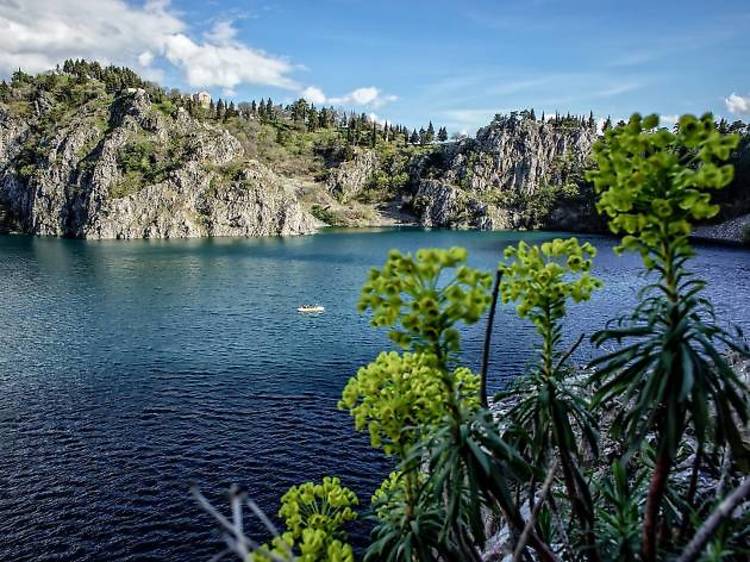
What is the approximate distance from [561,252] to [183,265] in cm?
10379

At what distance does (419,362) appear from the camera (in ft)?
22.0

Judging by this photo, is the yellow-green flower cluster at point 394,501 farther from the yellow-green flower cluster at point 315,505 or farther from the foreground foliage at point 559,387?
the yellow-green flower cluster at point 315,505

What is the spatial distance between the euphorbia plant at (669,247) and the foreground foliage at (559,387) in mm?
16

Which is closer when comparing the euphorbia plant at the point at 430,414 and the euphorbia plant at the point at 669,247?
the euphorbia plant at the point at 669,247

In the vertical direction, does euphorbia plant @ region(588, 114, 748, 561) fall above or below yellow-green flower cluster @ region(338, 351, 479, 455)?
above

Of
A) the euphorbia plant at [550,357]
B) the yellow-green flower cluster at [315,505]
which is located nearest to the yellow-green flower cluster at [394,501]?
the yellow-green flower cluster at [315,505]

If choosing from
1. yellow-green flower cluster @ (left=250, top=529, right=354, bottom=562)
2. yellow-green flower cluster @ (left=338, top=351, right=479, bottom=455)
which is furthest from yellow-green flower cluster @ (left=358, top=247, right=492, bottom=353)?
yellow-green flower cluster @ (left=250, top=529, right=354, bottom=562)

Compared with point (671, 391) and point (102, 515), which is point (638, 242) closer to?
point (671, 391)

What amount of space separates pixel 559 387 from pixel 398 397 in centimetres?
229

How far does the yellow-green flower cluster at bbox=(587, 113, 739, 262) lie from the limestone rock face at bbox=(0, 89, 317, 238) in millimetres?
178782

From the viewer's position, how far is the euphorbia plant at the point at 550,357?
6.88m

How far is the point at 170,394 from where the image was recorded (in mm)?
38844

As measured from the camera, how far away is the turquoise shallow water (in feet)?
82.8

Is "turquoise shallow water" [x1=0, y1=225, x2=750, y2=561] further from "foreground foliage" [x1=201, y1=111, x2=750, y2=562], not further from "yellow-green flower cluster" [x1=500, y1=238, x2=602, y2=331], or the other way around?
"yellow-green flower cluster" [x1=500, y1=238, x2=602, y2=331]
